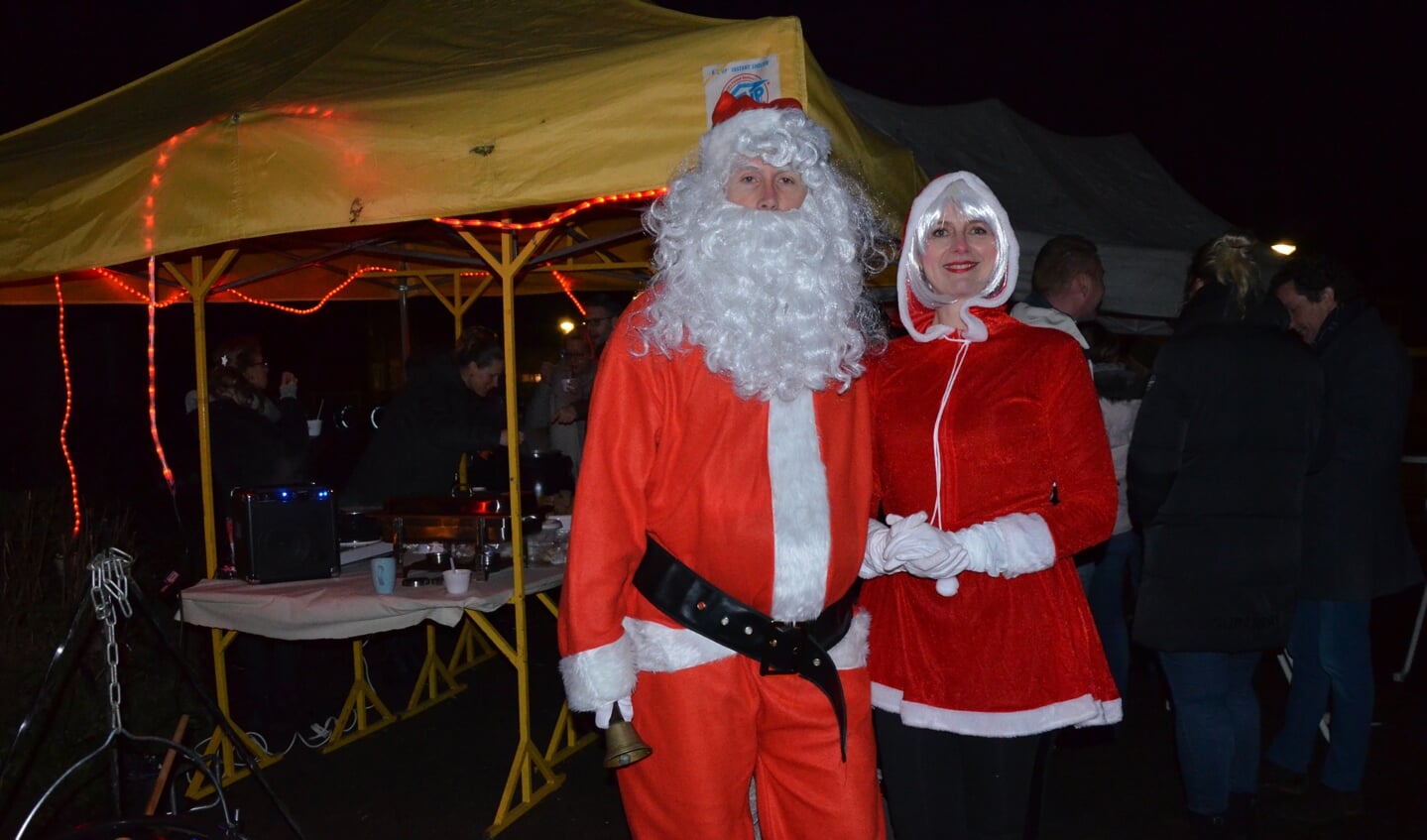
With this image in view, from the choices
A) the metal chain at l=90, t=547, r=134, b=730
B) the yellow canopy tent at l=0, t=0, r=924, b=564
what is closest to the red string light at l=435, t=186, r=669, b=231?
the yellow canopy tent at l=0, t=0, r=924, b=564

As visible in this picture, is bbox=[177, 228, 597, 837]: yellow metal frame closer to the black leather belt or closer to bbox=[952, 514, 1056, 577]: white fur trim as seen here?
the black leather belt

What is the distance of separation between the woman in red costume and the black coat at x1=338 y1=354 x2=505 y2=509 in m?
3.44

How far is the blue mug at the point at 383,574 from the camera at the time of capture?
4070 mm

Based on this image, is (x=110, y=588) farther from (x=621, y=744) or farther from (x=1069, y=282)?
(x=1069, y=282)

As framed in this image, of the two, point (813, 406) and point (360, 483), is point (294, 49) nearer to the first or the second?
point (360, 483)

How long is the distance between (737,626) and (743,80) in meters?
1.43

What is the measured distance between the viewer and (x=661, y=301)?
2.33 metres

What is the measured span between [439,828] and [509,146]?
274 centimetres

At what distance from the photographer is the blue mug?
4.07m

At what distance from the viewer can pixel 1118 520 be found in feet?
15.2

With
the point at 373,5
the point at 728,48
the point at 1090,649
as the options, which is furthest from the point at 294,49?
the point at 1090,649

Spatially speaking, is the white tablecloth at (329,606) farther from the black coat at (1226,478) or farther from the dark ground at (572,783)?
the black coat at (1226,478)

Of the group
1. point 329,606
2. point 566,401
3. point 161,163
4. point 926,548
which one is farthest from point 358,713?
point 926,548

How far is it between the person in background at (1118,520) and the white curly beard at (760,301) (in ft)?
8.19
